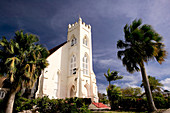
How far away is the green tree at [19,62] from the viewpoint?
9.19 metres

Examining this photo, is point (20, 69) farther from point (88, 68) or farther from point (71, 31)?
point (71, 31)

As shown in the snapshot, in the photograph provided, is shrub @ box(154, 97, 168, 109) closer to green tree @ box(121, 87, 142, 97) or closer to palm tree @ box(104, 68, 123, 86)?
palm tree @ box(104, 68, 123, 86)

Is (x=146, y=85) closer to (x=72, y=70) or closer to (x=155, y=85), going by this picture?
(x=72, y=70)

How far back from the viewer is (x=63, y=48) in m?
22.1

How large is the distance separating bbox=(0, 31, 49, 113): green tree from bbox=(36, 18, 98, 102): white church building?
6.08 m

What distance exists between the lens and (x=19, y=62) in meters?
9.81

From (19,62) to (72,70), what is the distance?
11.7m

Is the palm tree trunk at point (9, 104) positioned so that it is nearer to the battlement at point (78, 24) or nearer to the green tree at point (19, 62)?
the green tree at point (19, 62)

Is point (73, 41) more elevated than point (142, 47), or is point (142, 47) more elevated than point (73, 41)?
point (73, 41)

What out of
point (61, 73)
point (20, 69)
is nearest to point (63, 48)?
point (61, 73)

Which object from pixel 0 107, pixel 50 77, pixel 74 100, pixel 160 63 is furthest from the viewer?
pixel 50 77

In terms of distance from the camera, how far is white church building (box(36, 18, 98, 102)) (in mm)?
17492

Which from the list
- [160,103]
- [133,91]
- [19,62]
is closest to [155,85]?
[133,91]

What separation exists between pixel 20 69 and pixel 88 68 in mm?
13646
